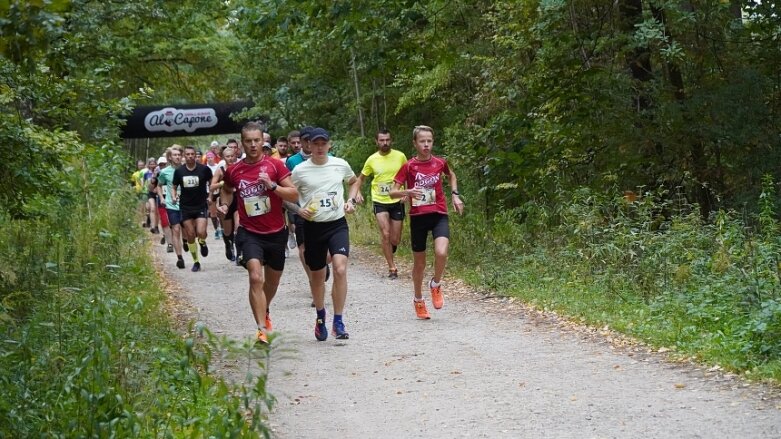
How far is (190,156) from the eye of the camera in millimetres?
16750

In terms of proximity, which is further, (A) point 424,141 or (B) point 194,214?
(B) point 194,214

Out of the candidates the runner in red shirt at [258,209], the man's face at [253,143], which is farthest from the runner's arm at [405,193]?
the man's face at [253,143]

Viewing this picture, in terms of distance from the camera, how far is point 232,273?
57.5 ft

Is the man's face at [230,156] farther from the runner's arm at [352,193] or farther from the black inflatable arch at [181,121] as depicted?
the black inflatable arch at [181,121]

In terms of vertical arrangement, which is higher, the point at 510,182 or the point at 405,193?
the point at 405,193

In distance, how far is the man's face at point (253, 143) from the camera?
31.5 feet

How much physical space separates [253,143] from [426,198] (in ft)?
8.08

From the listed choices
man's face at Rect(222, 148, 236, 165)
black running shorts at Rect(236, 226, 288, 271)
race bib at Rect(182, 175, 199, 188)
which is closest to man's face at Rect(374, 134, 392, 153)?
man's face at Rect(222, 148, 236, 165)

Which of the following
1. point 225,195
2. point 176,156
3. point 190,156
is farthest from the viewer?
point 176,156

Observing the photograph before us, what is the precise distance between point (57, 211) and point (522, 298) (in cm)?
724

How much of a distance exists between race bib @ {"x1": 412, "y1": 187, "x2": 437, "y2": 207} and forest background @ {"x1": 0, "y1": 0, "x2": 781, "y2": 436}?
67.5 inches

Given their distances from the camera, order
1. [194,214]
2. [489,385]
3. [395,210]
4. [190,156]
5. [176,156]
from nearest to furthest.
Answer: [489,385]
[395,210]
[190,156]
[194,214]
[176,156]

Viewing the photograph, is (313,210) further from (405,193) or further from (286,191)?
(405,193)

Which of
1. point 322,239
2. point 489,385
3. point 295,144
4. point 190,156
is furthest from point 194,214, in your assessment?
point 489,385
